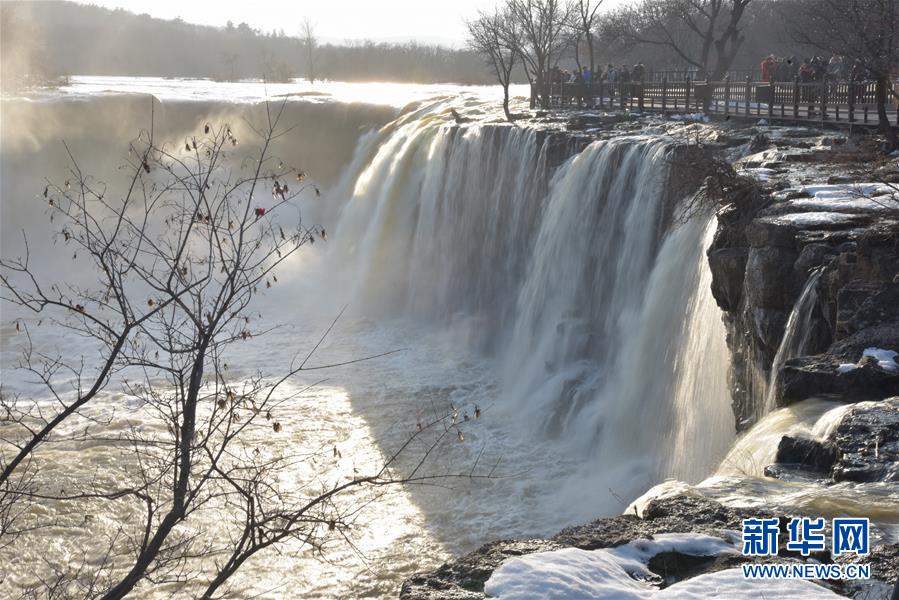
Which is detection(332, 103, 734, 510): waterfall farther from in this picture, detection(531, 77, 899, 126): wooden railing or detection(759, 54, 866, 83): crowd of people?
detection(759, 54, 866, 83): crowd of people

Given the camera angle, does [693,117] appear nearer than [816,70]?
Yes

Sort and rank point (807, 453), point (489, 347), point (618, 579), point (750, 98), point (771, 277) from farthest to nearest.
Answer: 1. point (750, 98)
2. point (489, 347)
3. point (771, 277)
4. point (807, 453)
5. point (618, 579)

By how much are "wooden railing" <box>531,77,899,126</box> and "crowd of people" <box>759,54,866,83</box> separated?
38cm

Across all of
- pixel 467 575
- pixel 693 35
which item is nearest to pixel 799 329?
pixel 467 575

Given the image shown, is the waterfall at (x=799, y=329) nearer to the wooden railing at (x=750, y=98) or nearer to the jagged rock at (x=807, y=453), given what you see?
the jagged rock at (x=807, y=453)

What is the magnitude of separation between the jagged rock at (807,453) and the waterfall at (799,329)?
2046 millimetres

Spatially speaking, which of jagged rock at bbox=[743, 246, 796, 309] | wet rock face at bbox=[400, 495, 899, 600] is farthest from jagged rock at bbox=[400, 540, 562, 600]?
jagged rock at bbox=[743, 246, 796, 309]

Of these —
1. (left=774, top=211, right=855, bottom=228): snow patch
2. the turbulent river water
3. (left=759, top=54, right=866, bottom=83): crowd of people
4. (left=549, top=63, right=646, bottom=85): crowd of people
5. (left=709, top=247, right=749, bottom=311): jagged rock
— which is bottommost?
the turbulent river water

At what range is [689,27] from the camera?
46531 mm

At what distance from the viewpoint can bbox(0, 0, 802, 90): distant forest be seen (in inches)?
1932

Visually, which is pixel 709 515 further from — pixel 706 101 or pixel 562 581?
pixel 706 101

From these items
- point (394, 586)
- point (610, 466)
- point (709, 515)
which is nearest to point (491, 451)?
point (610, 466)

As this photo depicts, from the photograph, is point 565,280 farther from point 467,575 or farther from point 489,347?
point 467,575

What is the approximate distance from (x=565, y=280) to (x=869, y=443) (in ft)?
35.4
